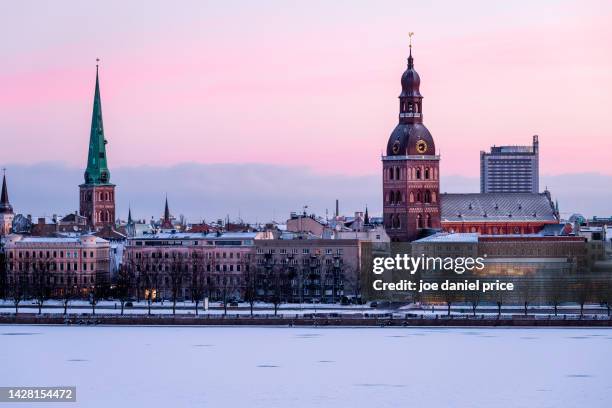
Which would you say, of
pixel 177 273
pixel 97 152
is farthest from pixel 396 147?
pixel 97 152

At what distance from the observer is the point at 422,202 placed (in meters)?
100

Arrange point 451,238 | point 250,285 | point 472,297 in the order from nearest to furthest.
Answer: point 472,297, point 250,285, point 451,238

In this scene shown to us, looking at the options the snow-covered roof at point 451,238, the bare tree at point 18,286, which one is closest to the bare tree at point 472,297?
the snow-covered roof at point 451,238

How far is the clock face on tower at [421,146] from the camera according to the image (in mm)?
99062

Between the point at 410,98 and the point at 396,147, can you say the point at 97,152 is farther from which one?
the point at 410,98

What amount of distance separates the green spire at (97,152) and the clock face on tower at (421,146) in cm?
3349

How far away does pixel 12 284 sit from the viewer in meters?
93.2

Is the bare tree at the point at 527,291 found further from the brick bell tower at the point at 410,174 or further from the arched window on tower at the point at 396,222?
the arched window on tower at the point at 396,222

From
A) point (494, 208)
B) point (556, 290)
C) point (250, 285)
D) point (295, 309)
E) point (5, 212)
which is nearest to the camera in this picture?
point (295, 309)

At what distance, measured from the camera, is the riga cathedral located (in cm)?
9881
